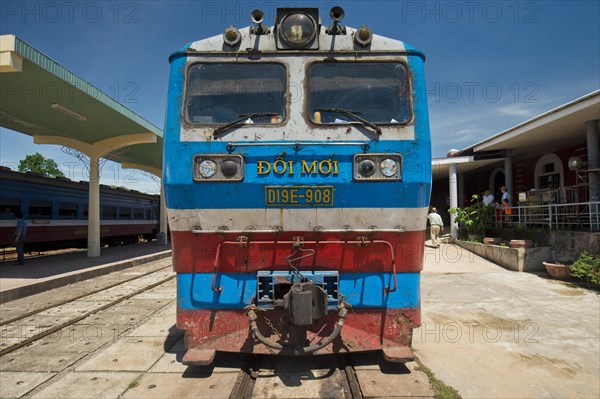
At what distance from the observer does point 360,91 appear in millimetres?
3857

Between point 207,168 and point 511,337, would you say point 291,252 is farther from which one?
point 511,337

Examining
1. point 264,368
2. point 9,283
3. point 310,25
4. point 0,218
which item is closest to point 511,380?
Result: point 264,368

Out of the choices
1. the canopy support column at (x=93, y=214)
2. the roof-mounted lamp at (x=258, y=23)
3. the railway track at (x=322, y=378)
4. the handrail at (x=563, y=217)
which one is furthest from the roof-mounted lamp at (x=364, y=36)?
the canopy support column at (x=93, y=214)

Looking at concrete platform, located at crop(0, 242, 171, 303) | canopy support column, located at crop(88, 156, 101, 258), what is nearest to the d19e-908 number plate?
concrete platform, located at crop(0, 242, 171, 303)

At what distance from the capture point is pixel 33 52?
304 inches

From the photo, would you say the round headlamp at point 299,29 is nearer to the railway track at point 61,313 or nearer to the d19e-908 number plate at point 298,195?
the d19e-908 number plate at point 298,195

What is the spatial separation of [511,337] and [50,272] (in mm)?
10824

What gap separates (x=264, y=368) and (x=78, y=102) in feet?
30.2

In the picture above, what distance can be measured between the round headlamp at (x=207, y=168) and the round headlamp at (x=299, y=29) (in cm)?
145

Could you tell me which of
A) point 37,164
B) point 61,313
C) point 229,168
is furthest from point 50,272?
point 37,164

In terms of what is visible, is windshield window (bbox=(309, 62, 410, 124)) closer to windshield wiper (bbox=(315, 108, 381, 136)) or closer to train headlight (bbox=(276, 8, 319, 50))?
windshield wiper (bbox=(315, 108, 381, 136))

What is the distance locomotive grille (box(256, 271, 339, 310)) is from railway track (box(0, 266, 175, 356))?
3.57m

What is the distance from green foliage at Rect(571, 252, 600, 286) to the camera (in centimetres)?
820

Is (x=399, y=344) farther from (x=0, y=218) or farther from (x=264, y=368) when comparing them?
(x=0, y=218)
